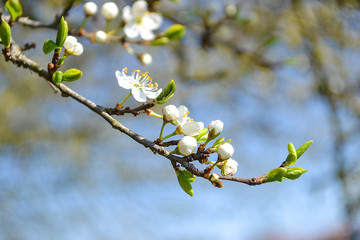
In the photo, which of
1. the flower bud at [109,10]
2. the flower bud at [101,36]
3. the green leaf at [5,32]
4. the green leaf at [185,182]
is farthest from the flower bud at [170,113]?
the flower bud at [109,10]

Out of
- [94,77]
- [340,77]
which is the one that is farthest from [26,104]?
[340,77]

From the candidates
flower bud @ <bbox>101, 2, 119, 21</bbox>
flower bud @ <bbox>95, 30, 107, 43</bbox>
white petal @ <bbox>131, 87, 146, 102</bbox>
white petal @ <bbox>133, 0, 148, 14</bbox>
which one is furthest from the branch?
white petal @ <bbox>133, 0, 148, 14</bbox>

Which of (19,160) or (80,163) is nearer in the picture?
(19,160)

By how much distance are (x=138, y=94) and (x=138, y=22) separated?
502 millimetres

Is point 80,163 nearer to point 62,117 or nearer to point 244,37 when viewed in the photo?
point 62,117

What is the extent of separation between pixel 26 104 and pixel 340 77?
110 inches

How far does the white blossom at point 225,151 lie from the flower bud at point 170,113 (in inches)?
5.1

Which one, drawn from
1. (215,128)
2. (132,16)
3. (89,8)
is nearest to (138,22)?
(132,16)

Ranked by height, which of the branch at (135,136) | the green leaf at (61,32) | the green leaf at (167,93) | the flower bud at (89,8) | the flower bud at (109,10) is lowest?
the branch at (135,136)

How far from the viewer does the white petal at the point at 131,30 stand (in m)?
1.23

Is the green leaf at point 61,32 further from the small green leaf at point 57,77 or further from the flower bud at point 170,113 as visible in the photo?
the flower bud at point 170,113

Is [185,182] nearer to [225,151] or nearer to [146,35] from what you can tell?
[225,151]

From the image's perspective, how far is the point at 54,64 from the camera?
0.77m

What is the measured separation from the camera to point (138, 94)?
2.88 ft
